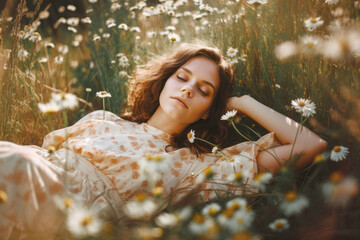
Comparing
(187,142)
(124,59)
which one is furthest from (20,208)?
(124,59)

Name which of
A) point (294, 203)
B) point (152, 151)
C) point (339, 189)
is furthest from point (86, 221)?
point (152, 151)

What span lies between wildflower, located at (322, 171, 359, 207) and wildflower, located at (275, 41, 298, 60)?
1.23 metres

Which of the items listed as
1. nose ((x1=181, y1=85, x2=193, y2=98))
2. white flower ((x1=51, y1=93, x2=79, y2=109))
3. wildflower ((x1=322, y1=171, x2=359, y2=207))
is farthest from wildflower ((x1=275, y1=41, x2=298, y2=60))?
white flower ((x1=51, y1=93, x2=79, y2=109))

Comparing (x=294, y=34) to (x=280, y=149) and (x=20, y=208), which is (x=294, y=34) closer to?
(x=280, y=149)

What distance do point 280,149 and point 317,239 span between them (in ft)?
2.45

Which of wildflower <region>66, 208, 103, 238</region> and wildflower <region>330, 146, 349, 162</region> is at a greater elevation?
wildflower <region>330, 146, 349, 162</region>

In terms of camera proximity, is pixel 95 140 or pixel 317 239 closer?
pixel 317 239

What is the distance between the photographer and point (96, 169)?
5.98 ft

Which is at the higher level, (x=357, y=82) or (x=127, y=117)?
(x=357, y=82)

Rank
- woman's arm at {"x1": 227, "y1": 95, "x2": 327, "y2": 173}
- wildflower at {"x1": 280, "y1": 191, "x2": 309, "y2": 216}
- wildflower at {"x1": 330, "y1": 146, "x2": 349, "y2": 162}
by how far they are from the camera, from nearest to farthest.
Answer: wildflower at {"x1": 280, "y1": 191, "x2": 309, "y2": 216}
wildflower at {"x1": 330, "y1": 146, "x2": 349, "y2": 162}
woman's arm at {"x1": 227, "y1": 95, "x2": 327, "y2": 173}

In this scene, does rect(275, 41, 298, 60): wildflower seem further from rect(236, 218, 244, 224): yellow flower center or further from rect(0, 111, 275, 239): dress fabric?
rect(236, 218, 244, 224): yellow flower center

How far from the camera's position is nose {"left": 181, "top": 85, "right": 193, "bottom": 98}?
6.50 feet

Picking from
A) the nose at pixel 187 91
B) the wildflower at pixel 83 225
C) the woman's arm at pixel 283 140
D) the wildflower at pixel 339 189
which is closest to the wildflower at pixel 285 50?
the woman's arm at pixel 283 140

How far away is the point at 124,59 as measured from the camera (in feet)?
10.6
